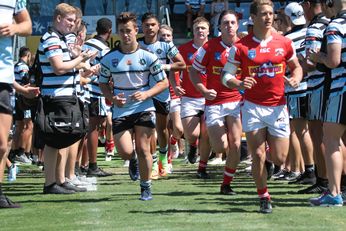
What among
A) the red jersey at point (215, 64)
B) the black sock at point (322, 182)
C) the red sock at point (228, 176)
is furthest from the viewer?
the red jersey at point (215, 64)

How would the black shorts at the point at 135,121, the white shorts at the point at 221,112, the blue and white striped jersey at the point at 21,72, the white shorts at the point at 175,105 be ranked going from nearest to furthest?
the black shorts at the point at 135,121 < the white shorts at the point at 221,112 < the white shorts at the point at 175,105 < the blue and white striped jersey at the point at 21,72

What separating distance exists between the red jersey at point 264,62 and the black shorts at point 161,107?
413 cm

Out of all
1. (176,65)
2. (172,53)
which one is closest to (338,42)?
(176,65)

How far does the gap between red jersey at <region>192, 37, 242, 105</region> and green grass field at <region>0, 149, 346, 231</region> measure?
1081 mm

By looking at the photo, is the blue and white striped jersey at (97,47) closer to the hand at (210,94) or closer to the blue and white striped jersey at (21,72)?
the blue and white striped jersey at (21,72)

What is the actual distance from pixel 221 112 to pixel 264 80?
7.56 feet

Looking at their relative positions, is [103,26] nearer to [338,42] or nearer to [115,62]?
[115,62]

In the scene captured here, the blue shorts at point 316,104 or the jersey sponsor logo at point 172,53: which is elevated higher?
the jersey sponsor logo at point 172,53

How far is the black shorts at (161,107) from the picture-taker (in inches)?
534

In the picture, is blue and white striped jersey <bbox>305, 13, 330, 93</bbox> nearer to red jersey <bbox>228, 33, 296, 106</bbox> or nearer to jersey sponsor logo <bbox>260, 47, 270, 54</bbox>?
red jersey <bbox>228, 33, 296, 106</bbox>

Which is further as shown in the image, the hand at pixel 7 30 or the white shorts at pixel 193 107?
the white shorts at pixel 193 107

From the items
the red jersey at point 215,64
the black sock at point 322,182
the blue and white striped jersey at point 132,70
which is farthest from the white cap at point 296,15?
the blue and white striped jersey at point 132,70

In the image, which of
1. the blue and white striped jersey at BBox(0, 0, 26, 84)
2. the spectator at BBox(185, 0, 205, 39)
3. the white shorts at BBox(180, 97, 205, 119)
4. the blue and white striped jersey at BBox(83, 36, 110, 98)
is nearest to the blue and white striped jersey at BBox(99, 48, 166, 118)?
the blue and white striped jersey at BBox(0, 0, 26, 84)

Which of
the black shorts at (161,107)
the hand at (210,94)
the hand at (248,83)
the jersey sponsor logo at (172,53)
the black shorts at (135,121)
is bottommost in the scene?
the black shorts at (161,107)
